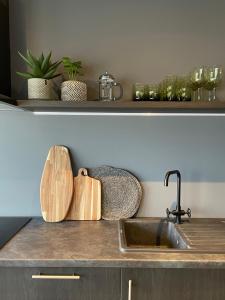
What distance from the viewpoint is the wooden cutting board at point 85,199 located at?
1564 millimetres

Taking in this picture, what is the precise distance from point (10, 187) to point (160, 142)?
0.97m

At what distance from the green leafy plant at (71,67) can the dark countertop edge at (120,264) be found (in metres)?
0.98

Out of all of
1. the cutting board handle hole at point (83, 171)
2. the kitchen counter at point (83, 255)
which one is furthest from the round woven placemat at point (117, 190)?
the kitchen counter at point (83, 255)

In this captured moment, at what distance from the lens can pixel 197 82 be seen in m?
1.43

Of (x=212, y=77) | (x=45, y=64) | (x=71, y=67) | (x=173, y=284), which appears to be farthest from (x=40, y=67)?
(x=173, y=284)

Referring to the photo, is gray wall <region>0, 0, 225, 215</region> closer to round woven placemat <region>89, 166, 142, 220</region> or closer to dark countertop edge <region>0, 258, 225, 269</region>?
round woven placemat <region>89, 166, 142, 220</region>

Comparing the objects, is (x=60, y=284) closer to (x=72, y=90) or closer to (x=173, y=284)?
(x=173, y=284)

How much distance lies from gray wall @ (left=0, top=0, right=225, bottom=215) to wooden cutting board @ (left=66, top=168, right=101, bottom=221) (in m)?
0.11

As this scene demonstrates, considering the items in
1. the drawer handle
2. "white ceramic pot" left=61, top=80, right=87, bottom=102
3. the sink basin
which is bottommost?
the sink basin

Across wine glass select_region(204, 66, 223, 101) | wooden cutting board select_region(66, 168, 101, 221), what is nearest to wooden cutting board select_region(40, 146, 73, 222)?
wooden cutting board select_region(66, 168, 101, 221)

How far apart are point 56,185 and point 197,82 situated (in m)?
1.00

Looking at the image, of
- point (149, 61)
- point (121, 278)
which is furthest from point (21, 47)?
point (121, 278)

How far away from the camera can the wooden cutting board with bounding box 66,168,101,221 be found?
1564 millimetres

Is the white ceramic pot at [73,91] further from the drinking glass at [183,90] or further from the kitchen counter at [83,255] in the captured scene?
the kitchen counter at [83,255]
